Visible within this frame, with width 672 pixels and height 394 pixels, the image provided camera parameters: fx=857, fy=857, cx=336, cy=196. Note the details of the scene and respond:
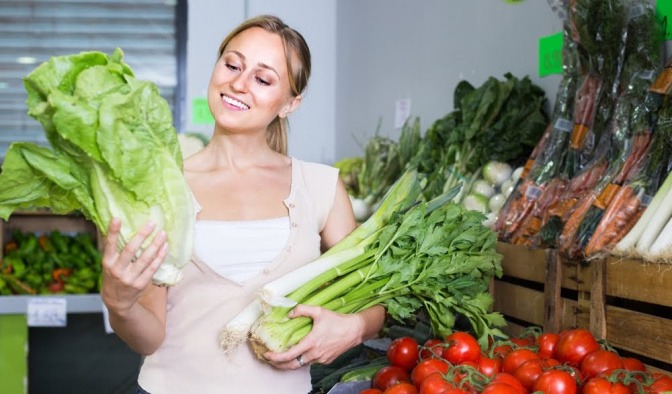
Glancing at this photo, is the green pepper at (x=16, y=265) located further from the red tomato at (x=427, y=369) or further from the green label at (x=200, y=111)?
the red tomato at (x=427, y=369)

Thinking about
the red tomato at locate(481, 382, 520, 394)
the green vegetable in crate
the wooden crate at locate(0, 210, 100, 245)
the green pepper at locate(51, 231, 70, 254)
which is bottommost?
the green vegetable in crate

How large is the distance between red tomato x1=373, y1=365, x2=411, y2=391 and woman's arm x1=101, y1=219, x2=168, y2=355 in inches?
26.0

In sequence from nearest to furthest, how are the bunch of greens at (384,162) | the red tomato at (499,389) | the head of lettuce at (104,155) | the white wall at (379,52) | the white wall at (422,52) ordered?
1. the head of lettuce at (104,155)
2. the red tomato at (499,389)
3. the white wall at (422,52)
4. the white wall at (379,52)
5. the bunch of greens at (384,162)

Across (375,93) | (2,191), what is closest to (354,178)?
(375,93)

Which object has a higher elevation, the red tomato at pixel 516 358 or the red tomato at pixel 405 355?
the red tomato at pixel 516 358

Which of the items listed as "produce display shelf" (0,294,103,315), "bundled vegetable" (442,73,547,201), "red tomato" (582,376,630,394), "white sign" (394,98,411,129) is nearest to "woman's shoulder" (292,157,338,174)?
"red tomato" (582,376,630,394)

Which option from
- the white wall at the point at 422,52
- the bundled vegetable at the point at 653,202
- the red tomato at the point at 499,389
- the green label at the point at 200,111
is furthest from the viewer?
the green label at the point at 200,111

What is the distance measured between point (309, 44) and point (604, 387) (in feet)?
16.3

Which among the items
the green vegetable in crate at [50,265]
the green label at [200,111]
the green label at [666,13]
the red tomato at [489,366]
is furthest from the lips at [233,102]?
the green label at [200,111]

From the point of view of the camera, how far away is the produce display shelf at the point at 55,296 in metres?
4.60

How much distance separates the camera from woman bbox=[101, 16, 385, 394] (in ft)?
7.02

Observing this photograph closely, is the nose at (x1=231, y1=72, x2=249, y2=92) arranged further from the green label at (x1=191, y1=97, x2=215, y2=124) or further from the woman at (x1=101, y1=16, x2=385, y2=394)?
the green label at (x1=191, y1=97, x2=215, y2=124)

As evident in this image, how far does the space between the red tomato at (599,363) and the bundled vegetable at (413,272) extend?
0.42 m

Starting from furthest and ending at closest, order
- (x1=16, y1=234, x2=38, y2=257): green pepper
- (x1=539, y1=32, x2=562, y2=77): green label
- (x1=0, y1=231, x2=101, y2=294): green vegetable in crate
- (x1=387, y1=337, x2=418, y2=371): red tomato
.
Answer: (x1=16, y1=234, x2=38, y2=257): green pepper
(x1=0, y1=231, x2=101, y2=294): green vegetable in crate
(x1=539, y1=32, x2=562, y2=77): green label
(x1=387, y1=337, x2=418, y2=371): red tomato
